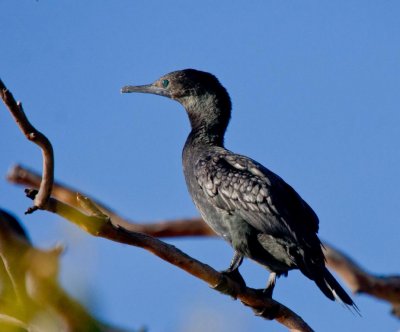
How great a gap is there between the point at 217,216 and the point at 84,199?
2.45 meters

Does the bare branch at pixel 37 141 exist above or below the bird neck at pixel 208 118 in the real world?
below

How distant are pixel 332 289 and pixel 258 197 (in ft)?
3.36

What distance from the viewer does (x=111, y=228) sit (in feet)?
18.1

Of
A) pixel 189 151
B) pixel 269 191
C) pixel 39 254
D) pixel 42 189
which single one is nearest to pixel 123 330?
pixel 39 254

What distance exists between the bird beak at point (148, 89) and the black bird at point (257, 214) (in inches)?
48.5

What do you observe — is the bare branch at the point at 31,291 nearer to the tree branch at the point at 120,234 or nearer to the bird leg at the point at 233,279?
the tree branch at the point at 120,234

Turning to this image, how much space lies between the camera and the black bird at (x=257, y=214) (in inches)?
284

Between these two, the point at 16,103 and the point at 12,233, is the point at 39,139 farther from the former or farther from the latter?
the point at 12,233

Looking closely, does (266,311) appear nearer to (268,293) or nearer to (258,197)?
(268,293)

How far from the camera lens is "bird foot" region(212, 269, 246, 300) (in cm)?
679

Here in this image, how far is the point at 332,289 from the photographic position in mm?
6965

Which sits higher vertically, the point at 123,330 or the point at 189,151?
the point at 189,151

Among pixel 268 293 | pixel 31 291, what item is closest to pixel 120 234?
pixel 31 291

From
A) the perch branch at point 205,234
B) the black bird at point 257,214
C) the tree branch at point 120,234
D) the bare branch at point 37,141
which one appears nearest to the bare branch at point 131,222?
the perch branch at point 205,234
